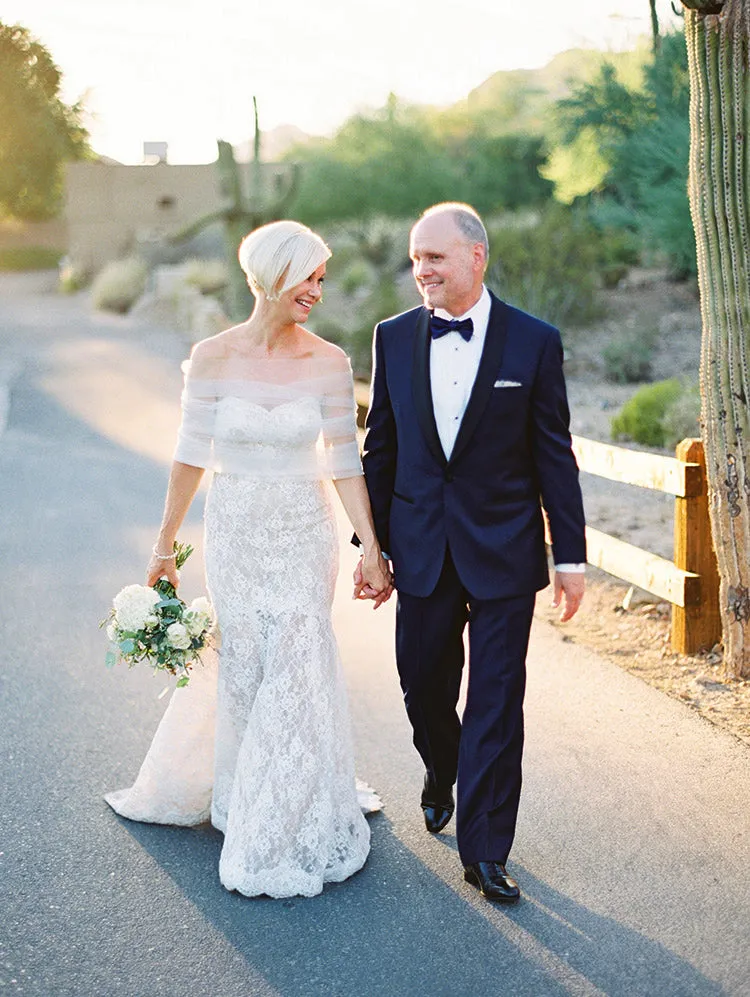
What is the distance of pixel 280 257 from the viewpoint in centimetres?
444

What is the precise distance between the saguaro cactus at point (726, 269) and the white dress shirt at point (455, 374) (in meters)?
2.49

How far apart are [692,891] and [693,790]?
0.95 metres

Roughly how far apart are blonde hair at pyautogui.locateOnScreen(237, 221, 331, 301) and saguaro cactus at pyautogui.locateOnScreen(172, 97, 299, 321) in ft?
84.6

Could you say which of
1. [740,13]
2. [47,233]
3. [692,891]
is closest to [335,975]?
[692,891]

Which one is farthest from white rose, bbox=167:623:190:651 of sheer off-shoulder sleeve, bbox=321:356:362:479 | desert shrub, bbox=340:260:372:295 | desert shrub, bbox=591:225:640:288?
desert shrub, bbox=340:260:372:295

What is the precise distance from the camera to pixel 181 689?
5.02 meters

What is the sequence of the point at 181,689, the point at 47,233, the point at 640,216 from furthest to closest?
1. the point at 47,233
2. the point at 640,216
3. the point at 181,689

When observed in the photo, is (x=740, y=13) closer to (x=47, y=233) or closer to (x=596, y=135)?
(x=596, y=135)

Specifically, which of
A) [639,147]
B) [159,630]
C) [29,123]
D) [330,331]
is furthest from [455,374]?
[29,123]

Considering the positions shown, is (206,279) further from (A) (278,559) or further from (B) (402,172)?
(A) (278,559)

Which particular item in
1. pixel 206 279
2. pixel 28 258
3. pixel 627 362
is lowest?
pixel 28 258

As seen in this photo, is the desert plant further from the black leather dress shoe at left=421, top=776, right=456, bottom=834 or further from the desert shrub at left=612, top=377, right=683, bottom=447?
the black leather dress shoe at left=421, top=776, right=456, bottom=834

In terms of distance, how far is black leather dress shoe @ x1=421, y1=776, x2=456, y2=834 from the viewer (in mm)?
4945

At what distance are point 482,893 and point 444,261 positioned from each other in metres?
2.10
